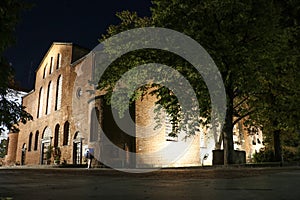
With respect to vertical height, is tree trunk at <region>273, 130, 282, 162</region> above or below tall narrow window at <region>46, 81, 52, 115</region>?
below

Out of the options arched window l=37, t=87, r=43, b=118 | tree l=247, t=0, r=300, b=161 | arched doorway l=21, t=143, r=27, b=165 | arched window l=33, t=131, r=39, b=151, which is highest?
arched window l=37, t=87, r=43, b=118

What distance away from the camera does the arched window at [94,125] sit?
23.8m

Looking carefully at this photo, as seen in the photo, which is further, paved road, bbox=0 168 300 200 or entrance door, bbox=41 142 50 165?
entrance door, bbox=41 142 50 165

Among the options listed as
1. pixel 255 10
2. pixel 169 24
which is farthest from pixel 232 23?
pixel 169 24

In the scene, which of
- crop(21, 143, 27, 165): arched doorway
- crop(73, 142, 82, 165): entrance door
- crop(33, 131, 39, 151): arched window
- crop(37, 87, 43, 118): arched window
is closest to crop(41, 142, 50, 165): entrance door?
crop(33, 131, 39, 151): arched window

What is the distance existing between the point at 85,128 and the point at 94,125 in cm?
185

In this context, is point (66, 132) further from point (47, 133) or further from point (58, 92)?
point (58, 92)

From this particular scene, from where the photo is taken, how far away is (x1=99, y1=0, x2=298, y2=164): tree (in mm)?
11219

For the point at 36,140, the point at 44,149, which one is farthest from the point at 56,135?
the point at 36,140

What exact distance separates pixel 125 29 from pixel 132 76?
2.52 metres

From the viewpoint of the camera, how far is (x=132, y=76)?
44.4 ft

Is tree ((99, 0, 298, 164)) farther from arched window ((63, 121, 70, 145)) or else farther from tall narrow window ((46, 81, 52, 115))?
tall narrow window ((46, 81, 52, 115))

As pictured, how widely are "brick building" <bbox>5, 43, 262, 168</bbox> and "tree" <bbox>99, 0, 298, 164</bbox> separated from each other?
8.96 metres

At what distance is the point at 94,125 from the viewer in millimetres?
24688
